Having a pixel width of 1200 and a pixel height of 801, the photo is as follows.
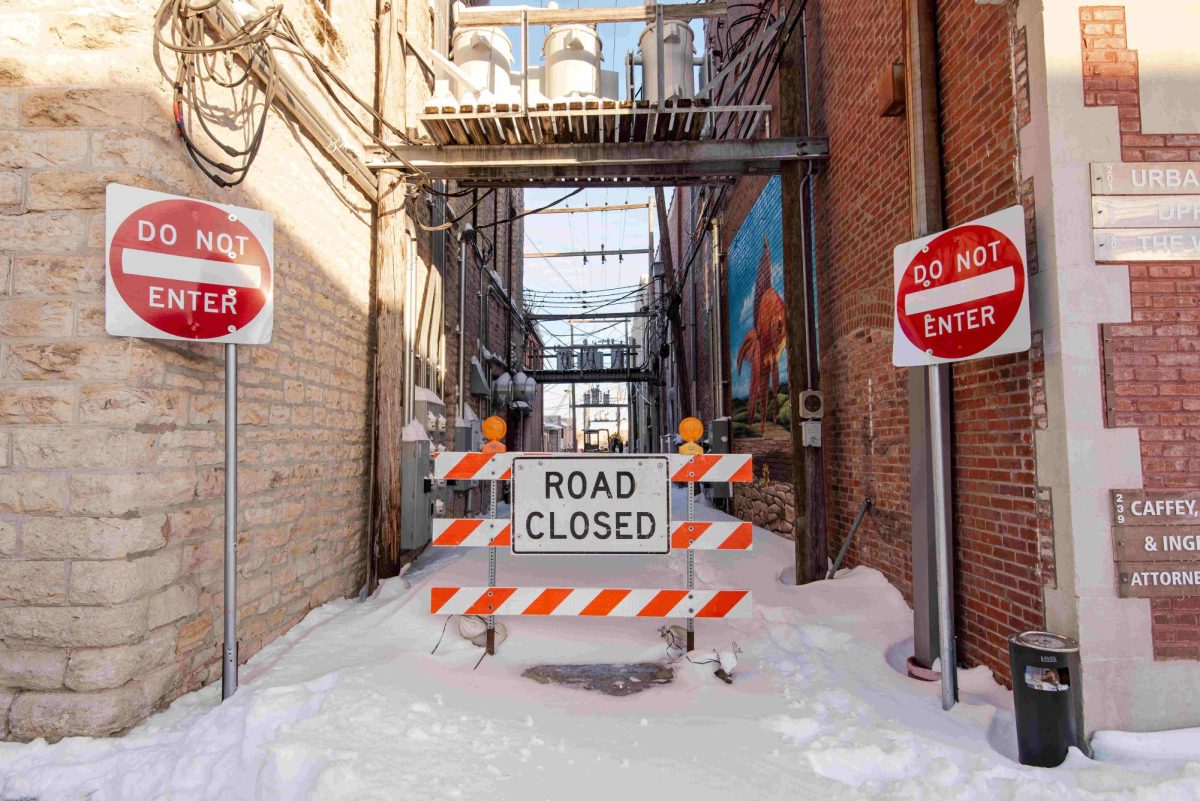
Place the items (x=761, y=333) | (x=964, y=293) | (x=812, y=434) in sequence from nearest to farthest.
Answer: (x=964, y=293) < (x=812, y=434) < (x=761, y=333)

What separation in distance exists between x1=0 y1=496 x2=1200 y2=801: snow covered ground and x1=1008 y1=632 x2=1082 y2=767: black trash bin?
9cm

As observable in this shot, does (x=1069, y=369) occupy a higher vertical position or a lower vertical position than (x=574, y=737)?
higher

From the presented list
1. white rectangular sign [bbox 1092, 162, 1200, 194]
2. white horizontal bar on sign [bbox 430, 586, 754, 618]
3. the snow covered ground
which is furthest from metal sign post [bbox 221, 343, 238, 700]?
white rectangular sign [bbox 1092, 162, 1200, 194]

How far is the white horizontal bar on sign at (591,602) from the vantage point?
461 centimetres

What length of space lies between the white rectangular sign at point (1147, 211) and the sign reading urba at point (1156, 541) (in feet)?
4.44

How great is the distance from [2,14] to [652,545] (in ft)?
15.2

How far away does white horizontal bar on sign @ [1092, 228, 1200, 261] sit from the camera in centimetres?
359

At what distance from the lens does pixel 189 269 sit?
3.66 metres

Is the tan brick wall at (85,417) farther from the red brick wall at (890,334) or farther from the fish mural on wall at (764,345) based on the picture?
the fish mural on wall at (764,345)

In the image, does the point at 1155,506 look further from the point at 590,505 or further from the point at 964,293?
the point at 590,505

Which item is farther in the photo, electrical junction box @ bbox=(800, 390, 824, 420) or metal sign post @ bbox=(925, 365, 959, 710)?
electrical junction box @ bbox=(800, 390, 824, 420)

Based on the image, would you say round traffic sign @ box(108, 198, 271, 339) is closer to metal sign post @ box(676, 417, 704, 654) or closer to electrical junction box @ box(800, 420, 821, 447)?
metal sign post @ box(676, 417, 704, 654)

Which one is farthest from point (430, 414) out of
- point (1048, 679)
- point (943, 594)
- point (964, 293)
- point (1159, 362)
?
point (1159, 362)

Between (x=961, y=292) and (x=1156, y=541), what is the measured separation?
1.54 metres
